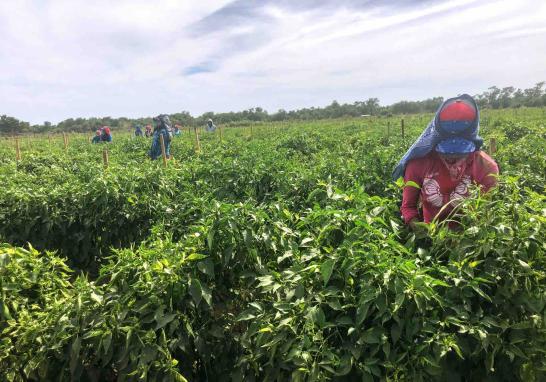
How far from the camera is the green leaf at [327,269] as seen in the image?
5.67ft

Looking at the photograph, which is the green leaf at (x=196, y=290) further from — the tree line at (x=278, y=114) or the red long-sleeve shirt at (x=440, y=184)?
the tree line at (x=278, y=114)

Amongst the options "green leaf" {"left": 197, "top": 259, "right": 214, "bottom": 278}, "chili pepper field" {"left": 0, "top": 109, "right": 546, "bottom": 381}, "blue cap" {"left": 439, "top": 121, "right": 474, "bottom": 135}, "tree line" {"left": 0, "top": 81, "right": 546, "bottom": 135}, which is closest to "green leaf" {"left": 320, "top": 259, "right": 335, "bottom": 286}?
"chili pepper field" {"left": 0, "top": 109, "right": 546, "bottom": 381}

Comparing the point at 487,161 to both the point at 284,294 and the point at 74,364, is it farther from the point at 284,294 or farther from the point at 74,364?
the point at 74,364

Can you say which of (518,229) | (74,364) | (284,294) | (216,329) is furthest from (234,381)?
(518,229)

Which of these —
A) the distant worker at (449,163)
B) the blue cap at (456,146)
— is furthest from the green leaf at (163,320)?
the blue cap at (456,146)

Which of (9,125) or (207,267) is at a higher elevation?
(9,125)

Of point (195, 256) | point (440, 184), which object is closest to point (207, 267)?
point (195, 256)

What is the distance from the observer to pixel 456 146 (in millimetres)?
2490

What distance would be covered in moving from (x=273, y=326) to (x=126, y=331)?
67 cm

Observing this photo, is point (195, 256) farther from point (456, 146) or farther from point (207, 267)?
point (456, 146)

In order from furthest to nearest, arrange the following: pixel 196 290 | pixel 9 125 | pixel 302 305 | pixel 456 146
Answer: pixel 9 125, pixel 456 146, pixel 196 290, pixel 302 305

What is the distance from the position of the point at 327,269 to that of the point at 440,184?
1263 millimetres

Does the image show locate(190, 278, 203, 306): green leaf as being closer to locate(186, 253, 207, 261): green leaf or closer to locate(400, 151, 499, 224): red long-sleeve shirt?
locate(186, 253, 207, 261): green leaf

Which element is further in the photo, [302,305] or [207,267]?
[207,267]
